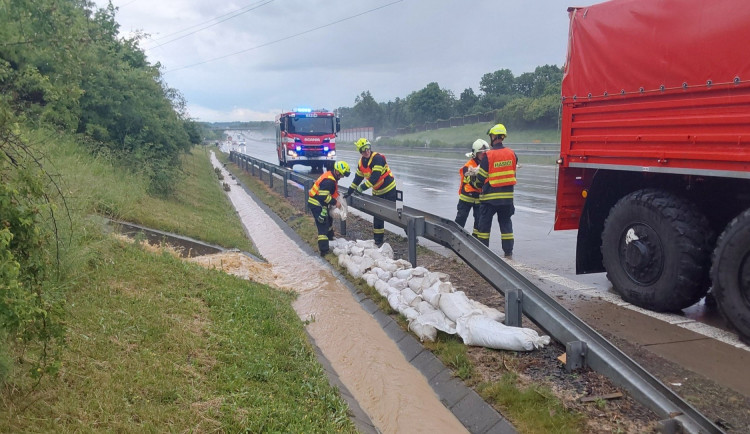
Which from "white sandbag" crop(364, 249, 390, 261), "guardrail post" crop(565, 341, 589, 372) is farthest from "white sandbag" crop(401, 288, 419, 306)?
"guardrail post" crop(565, 341, 589, 372)

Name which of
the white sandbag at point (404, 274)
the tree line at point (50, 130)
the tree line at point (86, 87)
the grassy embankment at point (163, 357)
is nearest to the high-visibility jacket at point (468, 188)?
the white sandbag at point (404, 274)

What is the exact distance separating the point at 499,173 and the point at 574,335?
14.2 ft

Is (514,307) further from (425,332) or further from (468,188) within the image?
(468,188)

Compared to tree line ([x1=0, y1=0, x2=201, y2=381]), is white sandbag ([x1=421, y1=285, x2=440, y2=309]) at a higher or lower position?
lower

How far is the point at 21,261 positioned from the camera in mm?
2639

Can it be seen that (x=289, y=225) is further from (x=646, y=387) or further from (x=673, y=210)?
(x=646, y=387)

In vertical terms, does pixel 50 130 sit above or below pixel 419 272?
above

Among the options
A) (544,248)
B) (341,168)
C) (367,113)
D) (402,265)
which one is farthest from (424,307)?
(367,113)

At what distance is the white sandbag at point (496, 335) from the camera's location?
4551 mm

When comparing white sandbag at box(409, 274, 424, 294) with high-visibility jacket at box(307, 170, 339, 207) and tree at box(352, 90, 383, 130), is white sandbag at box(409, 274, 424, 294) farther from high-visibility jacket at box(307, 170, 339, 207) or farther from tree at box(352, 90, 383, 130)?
tree at box(352, 90, 383, 130)

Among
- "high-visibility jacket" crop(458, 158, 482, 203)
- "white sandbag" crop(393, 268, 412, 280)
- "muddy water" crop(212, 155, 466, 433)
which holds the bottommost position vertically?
"muddy water" crop(212, 155, 466, 433)

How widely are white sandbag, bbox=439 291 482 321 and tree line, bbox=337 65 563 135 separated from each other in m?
38.9

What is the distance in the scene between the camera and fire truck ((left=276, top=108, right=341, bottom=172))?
2447 cm

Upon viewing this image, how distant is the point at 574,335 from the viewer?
405cm
